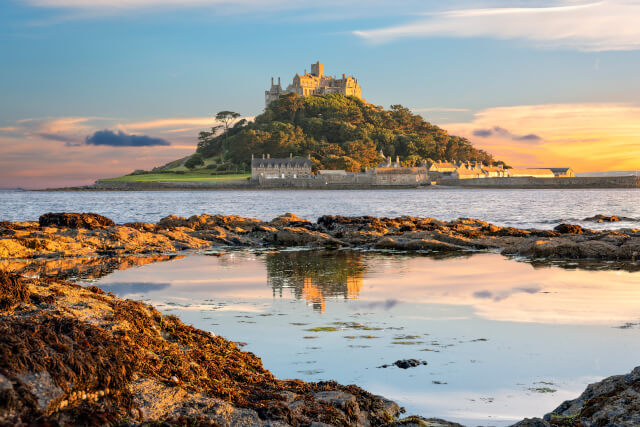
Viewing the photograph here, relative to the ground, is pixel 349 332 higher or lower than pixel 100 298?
lower

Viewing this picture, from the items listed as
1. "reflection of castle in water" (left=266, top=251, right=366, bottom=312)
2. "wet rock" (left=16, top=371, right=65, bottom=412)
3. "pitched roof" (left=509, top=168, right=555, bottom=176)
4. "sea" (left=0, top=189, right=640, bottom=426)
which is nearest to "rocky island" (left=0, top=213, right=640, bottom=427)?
"wet rock" (left=16, top=371, right=65, bottom=412)

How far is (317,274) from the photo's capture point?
11875 mm

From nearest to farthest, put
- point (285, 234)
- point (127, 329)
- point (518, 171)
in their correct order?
point (127, 329)
point (285, 234)
point (518, 171)

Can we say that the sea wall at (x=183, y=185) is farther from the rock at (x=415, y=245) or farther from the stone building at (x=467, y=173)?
the rock at (x=415, y=245)

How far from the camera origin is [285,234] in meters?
20.1

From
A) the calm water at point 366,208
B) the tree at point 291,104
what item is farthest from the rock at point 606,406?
the tree at point 291,104

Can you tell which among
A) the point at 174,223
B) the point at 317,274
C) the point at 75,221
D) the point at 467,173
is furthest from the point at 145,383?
the point at 467,173

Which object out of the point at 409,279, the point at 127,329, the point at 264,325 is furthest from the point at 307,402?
the point at 409,279

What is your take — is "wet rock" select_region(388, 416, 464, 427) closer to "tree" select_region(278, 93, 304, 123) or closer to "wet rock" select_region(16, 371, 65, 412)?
A: "wet rock" select_region(16, 371, 65, 412)

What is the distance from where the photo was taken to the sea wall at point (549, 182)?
157875 millimetres

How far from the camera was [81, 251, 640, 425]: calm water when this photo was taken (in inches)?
198

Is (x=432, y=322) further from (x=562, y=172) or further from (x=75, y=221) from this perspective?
(x=562, y=172)

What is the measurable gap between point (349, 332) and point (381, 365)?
1.21m

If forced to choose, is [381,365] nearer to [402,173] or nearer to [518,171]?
[402,173]
